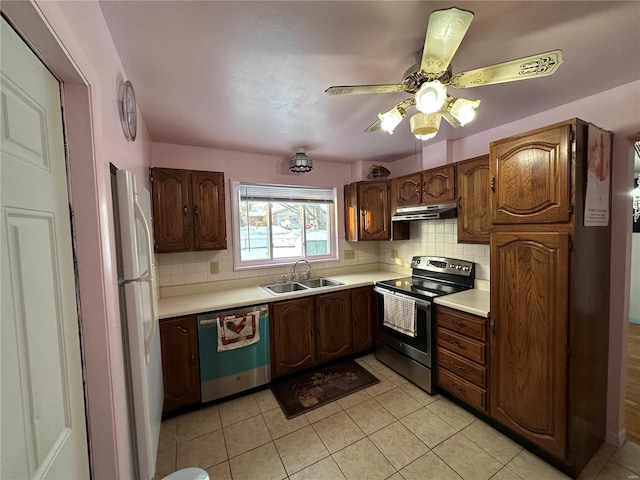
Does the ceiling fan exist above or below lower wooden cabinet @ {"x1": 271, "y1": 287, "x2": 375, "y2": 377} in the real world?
above

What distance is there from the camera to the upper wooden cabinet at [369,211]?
3158 millimetres

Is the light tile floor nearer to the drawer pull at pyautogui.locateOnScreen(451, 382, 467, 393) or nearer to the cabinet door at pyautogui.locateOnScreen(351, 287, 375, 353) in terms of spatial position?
the drawer pull at pyautogui.locateOnScreen(451, 382, 467, 393)

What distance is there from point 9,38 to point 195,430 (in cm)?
233

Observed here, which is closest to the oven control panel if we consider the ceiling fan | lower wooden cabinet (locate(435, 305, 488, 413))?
lower wooden cabinet (locate(435, 305, 488, 413))

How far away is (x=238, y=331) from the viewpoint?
7.34 feet

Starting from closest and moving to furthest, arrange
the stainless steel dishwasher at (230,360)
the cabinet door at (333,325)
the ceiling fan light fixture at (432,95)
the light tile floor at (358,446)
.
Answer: the ceiling fan light fixture at (432,95)
the light tile floor at (358,446)
the stainless steel dishwasher at (230,360)
the cabinet door at (333,325)

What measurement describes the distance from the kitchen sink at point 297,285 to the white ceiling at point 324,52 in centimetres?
166

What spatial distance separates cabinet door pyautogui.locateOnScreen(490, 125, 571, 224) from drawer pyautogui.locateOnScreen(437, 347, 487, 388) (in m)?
1.10

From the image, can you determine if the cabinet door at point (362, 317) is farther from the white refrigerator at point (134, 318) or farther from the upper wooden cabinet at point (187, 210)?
the white refrigerator at point (134, 318)

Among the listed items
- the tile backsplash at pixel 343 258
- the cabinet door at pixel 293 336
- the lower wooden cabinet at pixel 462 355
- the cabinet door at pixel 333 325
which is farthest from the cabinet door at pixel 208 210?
the lower wooden cabinet at pixel 462 355

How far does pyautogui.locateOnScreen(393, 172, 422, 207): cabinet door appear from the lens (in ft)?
9.07

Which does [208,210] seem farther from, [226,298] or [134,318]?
[134,318]

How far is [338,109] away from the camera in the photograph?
190 cm

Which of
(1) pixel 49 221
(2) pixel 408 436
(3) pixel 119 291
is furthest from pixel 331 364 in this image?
(1) pixel 49 221
